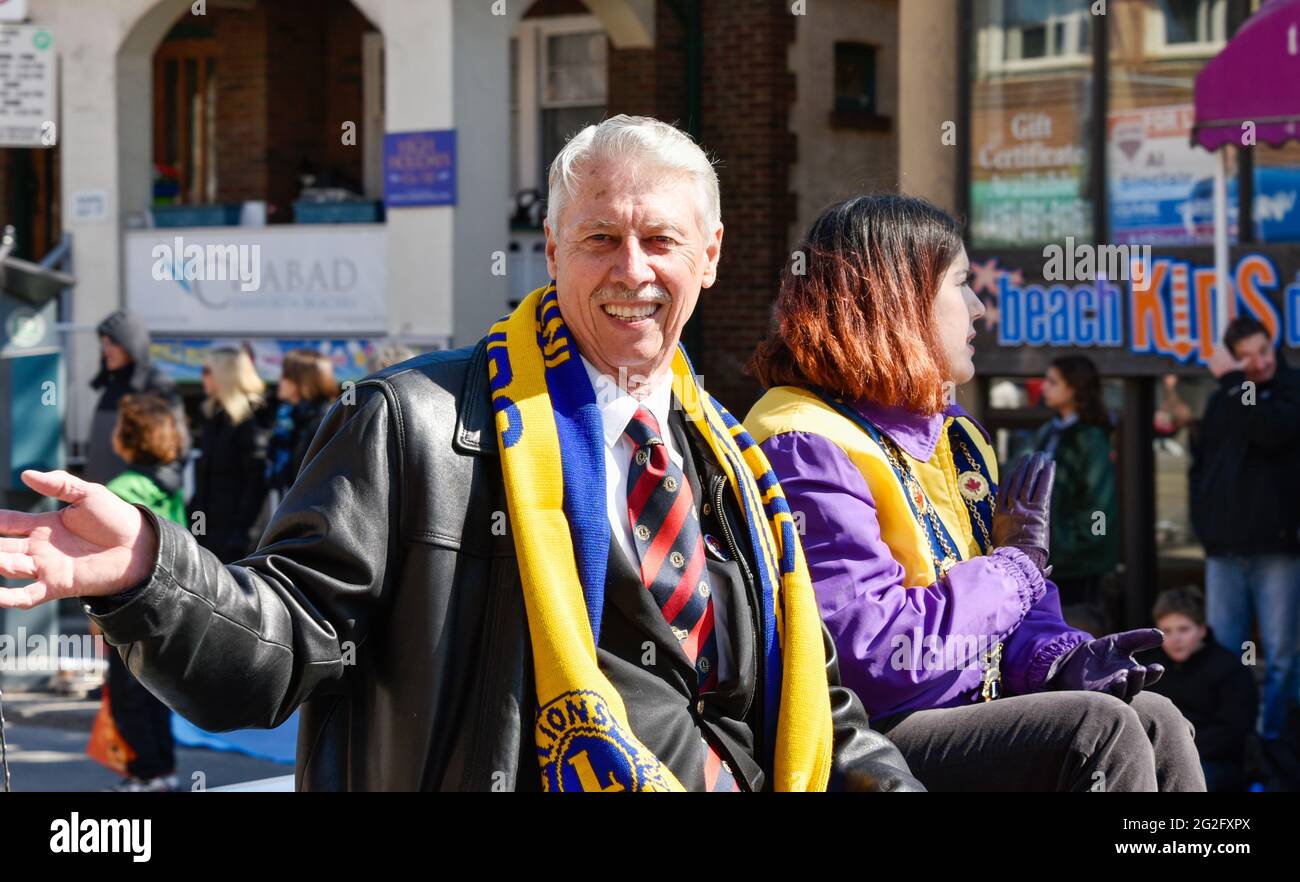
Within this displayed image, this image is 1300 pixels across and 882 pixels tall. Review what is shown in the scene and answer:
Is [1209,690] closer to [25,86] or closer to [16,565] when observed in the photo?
[16,565]

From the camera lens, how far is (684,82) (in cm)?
1423

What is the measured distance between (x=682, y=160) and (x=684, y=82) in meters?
11.8

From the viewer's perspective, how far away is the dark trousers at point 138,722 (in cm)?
766

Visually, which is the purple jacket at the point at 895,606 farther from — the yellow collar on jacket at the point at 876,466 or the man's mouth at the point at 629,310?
the man's mouth at the point at 629,310

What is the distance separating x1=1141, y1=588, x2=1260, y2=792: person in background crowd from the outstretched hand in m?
5.63

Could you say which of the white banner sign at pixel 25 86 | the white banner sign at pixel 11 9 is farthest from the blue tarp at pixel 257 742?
the white banner sign at pixel 11 9

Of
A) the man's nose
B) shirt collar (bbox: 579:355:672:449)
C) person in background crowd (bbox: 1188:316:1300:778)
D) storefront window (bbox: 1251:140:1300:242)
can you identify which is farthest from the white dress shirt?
storefront window (bbox: 1251:140:1300:242)

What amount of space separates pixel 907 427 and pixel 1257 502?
4.97 metres

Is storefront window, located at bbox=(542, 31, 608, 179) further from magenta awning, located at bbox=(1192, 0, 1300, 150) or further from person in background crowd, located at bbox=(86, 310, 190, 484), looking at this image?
magenta awning, located at bbox=(1192, 0, 1300, 150)

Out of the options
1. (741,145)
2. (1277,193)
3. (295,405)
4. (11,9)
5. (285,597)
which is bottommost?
(295,405)

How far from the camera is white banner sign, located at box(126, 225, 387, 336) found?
13797 mm

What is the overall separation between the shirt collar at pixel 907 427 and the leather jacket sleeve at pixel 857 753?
1.85 feet

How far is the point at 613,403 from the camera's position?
2.81 metres
